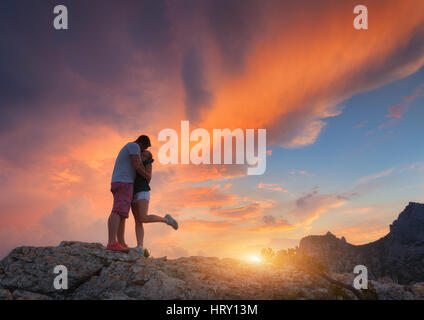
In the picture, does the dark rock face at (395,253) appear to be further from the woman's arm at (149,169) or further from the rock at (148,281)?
the woman's arm at (149,169)

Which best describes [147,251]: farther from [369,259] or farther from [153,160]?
[369,259]

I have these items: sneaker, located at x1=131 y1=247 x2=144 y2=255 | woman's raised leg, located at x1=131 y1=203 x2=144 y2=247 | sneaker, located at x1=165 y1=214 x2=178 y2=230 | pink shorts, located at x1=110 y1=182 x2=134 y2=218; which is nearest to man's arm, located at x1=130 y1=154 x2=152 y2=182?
pink shorts, located at x1=110 y1=182 x2=134 y2=218

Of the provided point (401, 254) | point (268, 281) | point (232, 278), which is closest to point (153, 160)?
point (232, 278)

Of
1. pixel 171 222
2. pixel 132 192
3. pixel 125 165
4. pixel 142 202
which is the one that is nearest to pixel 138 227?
pixel 142 202

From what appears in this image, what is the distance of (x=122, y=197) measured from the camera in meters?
9.02

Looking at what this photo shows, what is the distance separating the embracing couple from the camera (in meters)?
8.88

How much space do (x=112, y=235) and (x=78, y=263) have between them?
1290 mm

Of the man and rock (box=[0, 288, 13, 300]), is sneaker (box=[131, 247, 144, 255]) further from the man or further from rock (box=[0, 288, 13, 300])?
rock (box=[0, 288, 13, 300])

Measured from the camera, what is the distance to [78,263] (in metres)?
7.77

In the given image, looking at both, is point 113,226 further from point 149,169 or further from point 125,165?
point 149,169

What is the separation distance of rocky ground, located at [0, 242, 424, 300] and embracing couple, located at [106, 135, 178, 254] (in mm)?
1043

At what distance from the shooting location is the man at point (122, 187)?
8737 millimetres

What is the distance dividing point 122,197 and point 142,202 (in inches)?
38.2
